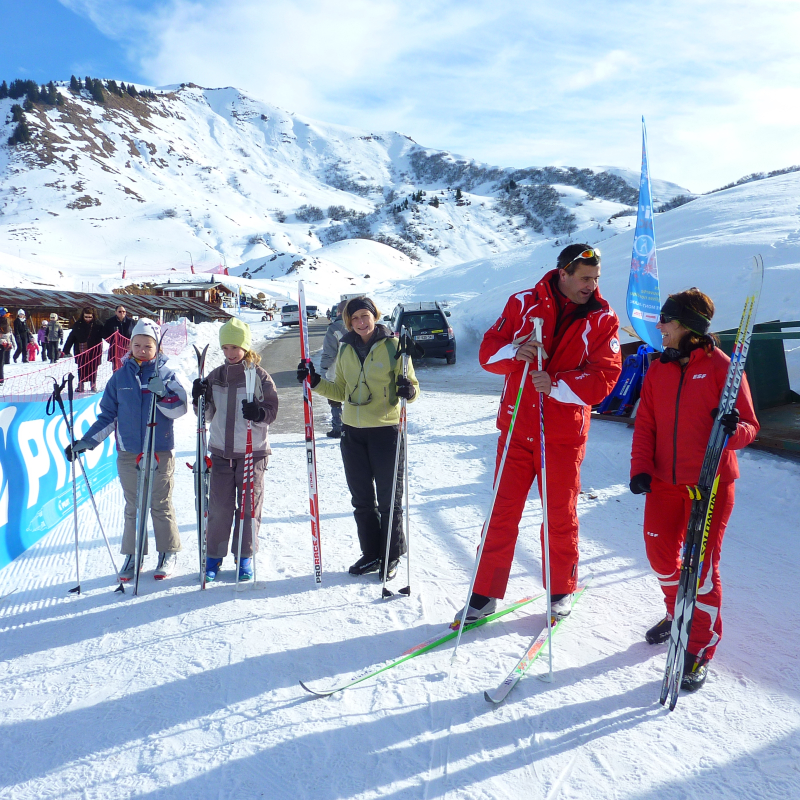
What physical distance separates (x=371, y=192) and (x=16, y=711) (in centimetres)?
19699

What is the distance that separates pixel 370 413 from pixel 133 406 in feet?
5.37

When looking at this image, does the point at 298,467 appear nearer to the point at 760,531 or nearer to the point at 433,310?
the point at 760,531

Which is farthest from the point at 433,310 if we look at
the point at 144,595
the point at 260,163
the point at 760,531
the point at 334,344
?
the point at 260,163

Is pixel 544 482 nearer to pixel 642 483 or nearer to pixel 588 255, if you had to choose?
pixel 642 483

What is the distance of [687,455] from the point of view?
2.77 m

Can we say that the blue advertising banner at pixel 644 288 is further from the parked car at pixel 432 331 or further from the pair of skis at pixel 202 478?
the parked car at pixel 432 331

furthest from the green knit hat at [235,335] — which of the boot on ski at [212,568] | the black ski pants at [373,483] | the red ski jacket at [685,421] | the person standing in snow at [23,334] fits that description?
the person standing in snow at [23,334]

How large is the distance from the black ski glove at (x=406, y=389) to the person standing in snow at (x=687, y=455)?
1.40 meters

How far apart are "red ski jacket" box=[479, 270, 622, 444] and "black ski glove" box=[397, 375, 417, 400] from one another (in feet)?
2.14

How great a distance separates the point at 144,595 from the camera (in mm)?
3699

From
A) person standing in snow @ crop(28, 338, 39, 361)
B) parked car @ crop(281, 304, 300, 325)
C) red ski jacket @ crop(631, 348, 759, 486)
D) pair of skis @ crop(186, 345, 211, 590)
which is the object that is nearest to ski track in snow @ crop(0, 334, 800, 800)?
pair of skis @ crop(186, 345, 211, 590)

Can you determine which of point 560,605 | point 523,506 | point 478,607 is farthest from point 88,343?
point 560,605

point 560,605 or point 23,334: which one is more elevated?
point 23,334

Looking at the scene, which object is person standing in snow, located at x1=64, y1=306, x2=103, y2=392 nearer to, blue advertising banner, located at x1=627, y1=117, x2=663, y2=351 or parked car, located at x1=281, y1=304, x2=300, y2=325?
blue advertising banner, located at x1=627, y1=117, x2=663, y2=351
